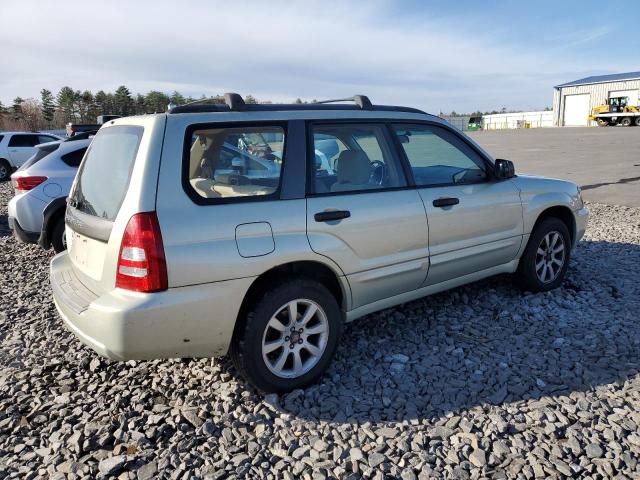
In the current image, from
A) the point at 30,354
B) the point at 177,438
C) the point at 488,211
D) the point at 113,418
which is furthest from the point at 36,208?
the point at 488,211

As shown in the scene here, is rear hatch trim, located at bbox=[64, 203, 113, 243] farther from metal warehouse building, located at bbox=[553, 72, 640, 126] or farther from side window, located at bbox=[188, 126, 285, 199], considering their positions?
metal warehouse building, located at bbox=[553, 72, 640, 126]

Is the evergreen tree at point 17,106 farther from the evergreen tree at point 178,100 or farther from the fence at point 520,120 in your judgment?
the fence at point 520,120

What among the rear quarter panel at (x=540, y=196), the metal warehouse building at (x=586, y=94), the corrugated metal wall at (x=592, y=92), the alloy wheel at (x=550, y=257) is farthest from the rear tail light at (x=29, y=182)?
the corrugated metal wall at (x=592, y=92)

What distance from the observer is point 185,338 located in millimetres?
2826

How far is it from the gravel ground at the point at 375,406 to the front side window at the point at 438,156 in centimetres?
119

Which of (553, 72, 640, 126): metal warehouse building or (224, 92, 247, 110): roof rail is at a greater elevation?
(553, 72, 640, 126): metal warehouse building

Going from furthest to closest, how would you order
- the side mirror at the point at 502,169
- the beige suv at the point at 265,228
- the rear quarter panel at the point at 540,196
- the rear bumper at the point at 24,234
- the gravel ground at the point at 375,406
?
the rear bumper at the point at 24,234 → the rear quarter panel at the point at 540,196 → the side mirror at the point at 502,169 → the beige suv at the point at 265,228 → the gravel ground at the point at 375,406

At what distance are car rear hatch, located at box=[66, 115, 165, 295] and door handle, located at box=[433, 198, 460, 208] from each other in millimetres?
2010

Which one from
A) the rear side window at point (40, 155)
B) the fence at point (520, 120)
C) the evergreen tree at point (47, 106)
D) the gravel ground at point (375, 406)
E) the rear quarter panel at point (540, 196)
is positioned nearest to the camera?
the gravel ground at point (375, 406)

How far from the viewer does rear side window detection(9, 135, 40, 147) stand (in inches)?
681

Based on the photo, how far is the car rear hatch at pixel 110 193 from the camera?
274cm

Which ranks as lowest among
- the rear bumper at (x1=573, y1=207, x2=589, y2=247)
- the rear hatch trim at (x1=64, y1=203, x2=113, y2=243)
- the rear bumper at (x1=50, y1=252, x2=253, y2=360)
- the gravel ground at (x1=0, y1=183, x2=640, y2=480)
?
the gravel ground at (x1=0, y1=183, x2=640, y2=480)

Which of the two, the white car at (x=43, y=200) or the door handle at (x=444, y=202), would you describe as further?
the white car at (x=43, y=200)

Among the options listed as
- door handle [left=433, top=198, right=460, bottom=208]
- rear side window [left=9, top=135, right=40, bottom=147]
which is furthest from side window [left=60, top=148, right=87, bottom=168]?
rear side window [left=9, top=135, right=40, bottom=147]
